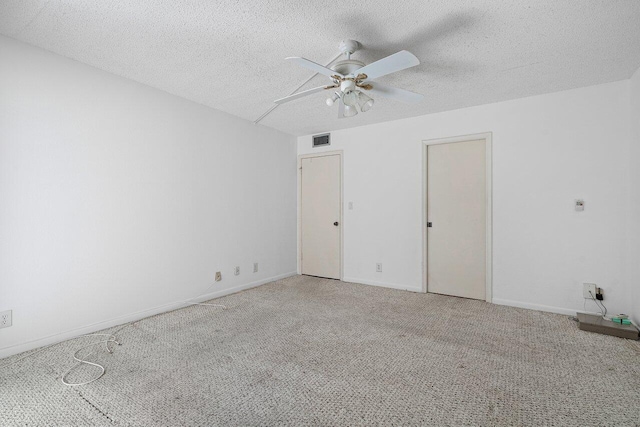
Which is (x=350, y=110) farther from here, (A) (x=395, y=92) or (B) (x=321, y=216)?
(B) (x=321, y=216)

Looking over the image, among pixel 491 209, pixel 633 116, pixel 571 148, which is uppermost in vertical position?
pixel 633 116

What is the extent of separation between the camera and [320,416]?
164cm

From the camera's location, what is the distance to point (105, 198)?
111 inches

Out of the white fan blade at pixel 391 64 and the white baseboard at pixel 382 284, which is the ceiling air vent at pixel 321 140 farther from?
the white fan blade at pixel 391 64

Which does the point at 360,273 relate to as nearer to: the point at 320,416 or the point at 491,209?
the point at 491,209

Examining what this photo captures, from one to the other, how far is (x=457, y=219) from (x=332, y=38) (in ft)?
8.90

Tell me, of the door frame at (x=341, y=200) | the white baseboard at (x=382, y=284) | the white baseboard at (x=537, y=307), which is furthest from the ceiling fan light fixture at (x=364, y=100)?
the white baseboard at (x=537, y=307)

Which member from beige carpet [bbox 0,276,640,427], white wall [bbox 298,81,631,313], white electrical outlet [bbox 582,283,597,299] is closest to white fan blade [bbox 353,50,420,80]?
white wall [bbox 298,81,631,313]

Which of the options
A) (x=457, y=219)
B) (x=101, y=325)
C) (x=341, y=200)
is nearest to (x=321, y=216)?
(x=341, y=200)

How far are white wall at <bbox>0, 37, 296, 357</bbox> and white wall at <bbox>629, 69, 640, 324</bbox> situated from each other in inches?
163

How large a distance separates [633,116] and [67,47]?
497 cm

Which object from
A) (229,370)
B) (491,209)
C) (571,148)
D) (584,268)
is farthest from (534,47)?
(229,370)

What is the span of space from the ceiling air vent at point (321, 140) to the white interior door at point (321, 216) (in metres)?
0.21

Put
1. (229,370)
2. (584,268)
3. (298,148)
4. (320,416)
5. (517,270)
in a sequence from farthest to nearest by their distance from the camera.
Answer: (298,148)
(517,270)
(584,268)
(229,370)
(320,416)
